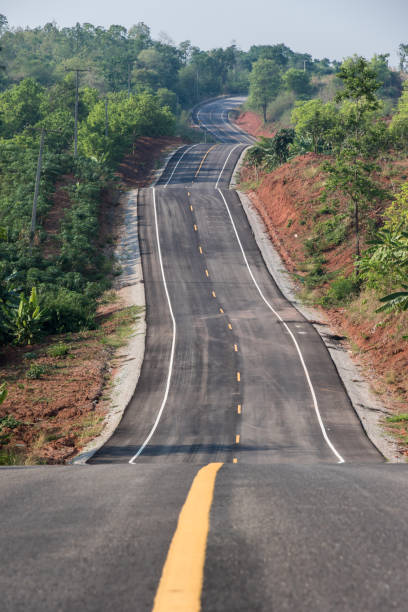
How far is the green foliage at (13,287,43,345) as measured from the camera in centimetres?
2794

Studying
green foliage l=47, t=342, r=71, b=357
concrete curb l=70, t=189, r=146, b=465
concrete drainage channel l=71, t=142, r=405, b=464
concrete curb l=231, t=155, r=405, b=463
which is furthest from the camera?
green foliage l=47, t=342, r=71, b=357

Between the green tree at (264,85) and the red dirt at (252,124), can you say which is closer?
the red dirt at (252,124)

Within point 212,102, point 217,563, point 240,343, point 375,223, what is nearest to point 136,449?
point 240,343

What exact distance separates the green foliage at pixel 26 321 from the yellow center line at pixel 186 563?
2633 centimetres

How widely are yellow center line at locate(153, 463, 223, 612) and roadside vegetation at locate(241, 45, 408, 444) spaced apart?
1765 centimetres

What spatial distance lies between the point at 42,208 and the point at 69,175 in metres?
11.7

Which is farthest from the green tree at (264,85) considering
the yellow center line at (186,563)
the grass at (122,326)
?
the yellow center line at (186,563)

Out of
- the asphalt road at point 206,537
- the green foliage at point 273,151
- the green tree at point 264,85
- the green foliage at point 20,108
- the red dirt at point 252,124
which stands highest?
the green tree at point 264,85

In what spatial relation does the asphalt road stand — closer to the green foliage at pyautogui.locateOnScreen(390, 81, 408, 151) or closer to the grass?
A: the grass

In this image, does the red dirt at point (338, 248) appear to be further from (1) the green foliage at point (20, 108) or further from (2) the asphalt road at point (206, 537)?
(1) the green foliage at point (20, 108)

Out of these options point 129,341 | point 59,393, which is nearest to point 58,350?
point 129,341

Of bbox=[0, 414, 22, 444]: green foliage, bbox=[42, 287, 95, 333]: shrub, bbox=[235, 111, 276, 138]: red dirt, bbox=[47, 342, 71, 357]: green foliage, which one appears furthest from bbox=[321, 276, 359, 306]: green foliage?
bbox=[235, 111, 276, 138]: red dirt

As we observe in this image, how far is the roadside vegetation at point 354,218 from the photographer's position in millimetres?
25562

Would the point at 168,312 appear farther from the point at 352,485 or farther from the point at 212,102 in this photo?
the point at 212,102
